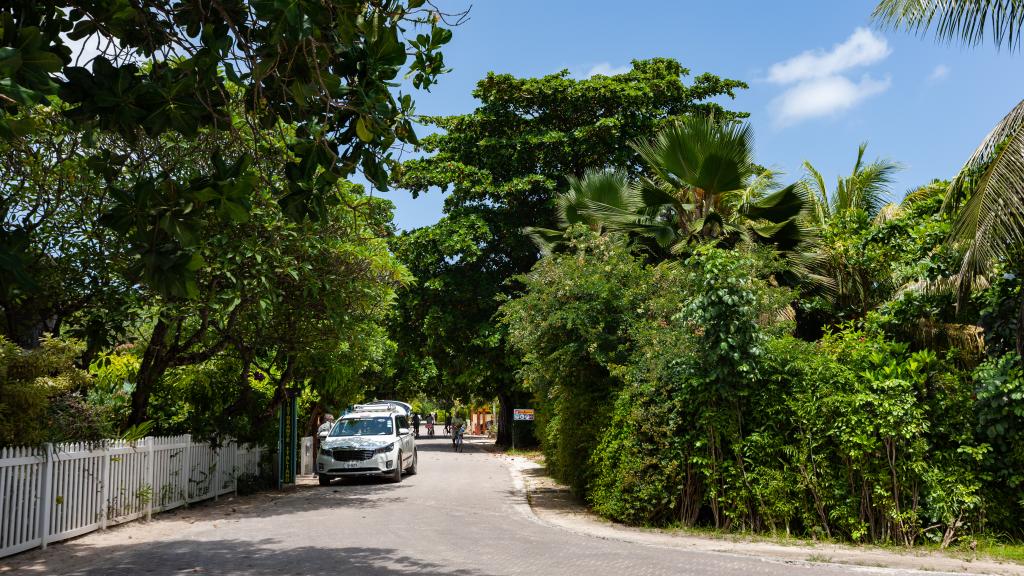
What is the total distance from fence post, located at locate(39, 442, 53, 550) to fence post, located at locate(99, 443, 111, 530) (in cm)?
139

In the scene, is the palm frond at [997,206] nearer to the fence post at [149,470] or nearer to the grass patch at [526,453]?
the fence post at [149,470]

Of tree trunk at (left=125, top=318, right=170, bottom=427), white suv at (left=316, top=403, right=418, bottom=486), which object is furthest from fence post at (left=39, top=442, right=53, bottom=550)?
white suv at (left=316, top=403, right=418, bottom=486)

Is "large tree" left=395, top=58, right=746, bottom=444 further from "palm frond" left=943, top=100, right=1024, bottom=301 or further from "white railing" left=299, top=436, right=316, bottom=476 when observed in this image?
"palm frond" left=943, top=100, right=1024, bottom=301

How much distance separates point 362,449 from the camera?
65.6 feet

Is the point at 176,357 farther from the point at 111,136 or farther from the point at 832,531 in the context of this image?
the point at 832,531

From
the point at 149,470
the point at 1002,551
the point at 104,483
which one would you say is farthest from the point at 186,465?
the point at 1002,551

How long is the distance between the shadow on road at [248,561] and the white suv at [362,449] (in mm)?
9805

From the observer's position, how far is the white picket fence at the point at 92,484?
8.98 metres

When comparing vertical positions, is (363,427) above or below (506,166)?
below

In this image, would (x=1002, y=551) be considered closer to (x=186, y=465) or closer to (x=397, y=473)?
(x=186, y=465)

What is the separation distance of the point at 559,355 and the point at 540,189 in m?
15.0

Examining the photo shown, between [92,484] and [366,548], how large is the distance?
13.8 ft

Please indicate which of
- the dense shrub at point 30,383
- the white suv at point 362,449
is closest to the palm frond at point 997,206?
the dense shrub at point 30,383

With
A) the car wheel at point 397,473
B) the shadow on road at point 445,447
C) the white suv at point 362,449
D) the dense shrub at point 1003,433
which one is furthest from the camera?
the shadow on road at point 445,447
